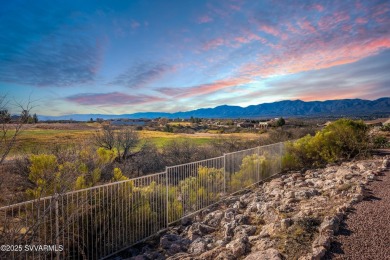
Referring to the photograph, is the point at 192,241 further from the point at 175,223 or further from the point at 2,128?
the point at 2,128

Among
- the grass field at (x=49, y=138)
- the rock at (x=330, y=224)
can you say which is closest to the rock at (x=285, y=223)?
the rock at (x=330, y=224)

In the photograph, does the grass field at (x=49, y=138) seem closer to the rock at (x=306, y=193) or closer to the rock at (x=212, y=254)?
the rock at (x=212, y=254)

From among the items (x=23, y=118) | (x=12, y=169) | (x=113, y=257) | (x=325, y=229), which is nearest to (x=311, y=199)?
(x=325, y=229)

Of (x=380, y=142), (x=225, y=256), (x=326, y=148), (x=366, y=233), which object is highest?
(x=326, y=148)

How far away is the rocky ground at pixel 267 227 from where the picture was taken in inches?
166

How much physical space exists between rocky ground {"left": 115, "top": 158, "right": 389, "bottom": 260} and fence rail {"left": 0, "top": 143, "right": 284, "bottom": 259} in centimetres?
35

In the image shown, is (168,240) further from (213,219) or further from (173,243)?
(213,219)

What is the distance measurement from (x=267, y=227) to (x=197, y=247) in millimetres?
1440

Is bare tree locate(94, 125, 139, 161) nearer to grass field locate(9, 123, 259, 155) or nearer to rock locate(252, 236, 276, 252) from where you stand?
grass field locate(9, 123, 259, 155)

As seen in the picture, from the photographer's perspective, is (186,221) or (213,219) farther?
(186,221)

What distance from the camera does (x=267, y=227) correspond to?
523 cm

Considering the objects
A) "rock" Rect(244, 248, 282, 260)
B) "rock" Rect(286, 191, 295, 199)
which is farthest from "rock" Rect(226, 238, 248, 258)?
"rock" Rect(286, 191, 295, 199)

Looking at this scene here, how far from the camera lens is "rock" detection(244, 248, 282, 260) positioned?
3.81 metres

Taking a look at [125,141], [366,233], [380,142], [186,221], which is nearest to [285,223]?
[366,233]
